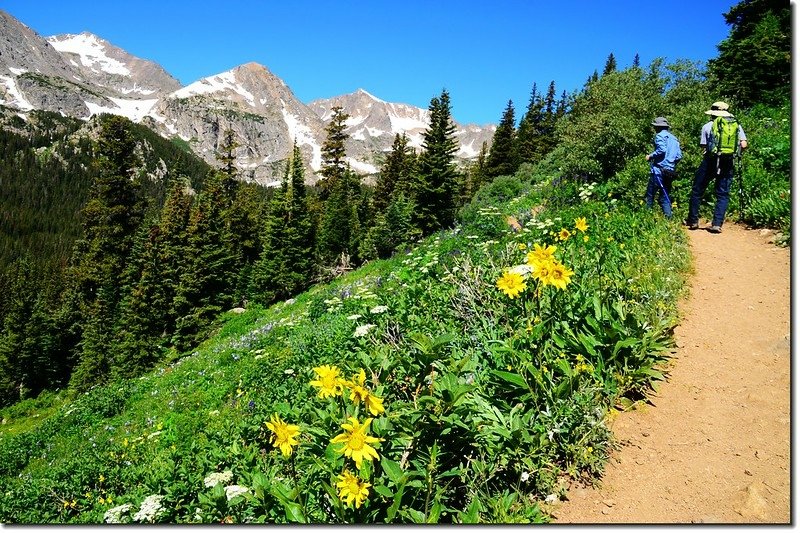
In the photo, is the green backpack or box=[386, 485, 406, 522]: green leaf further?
the green backpack

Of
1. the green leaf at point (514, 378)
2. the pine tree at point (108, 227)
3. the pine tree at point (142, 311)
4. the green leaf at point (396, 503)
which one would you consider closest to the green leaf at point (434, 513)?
the green leaf at point (396, 503)

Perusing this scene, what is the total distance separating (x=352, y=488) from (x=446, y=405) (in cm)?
75

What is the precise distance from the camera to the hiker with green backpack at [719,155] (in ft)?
25.5

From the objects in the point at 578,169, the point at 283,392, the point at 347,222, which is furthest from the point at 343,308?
the point at 347,222

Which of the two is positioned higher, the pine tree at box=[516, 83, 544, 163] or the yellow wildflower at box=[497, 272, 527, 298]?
the pine tree at box=[516, 83, 544, 163]

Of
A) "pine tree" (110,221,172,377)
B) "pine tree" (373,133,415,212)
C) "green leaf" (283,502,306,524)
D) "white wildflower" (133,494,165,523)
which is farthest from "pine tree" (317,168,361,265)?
"green leaf" (283,502,306,524)

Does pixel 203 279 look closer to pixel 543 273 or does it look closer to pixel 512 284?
pixel 512 284

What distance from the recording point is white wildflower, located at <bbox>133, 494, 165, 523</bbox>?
12.4 feet

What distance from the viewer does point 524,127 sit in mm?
64750

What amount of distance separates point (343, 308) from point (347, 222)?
41157 mm

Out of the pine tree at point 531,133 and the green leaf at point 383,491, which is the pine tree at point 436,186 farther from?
the green leaf at point 383,491

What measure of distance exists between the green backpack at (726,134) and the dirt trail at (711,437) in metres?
3.62

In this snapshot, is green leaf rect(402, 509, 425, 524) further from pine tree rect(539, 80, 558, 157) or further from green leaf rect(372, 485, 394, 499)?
pine tree rect(539, 80, 558, 157)

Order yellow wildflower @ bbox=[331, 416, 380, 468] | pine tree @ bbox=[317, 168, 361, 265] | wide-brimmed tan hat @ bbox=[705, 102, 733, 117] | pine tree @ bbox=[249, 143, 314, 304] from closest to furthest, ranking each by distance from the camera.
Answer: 1. yellow wildflower @ bbox=[331, 416, 380, 468]
2. wide-brimmed tan hat @ bbox=[705, 102, 733, 117]
3. pine tree @ bbox=[249, 143, 314, 304]
4. pine tree @ bbox=[317, 168, 361, 265]
